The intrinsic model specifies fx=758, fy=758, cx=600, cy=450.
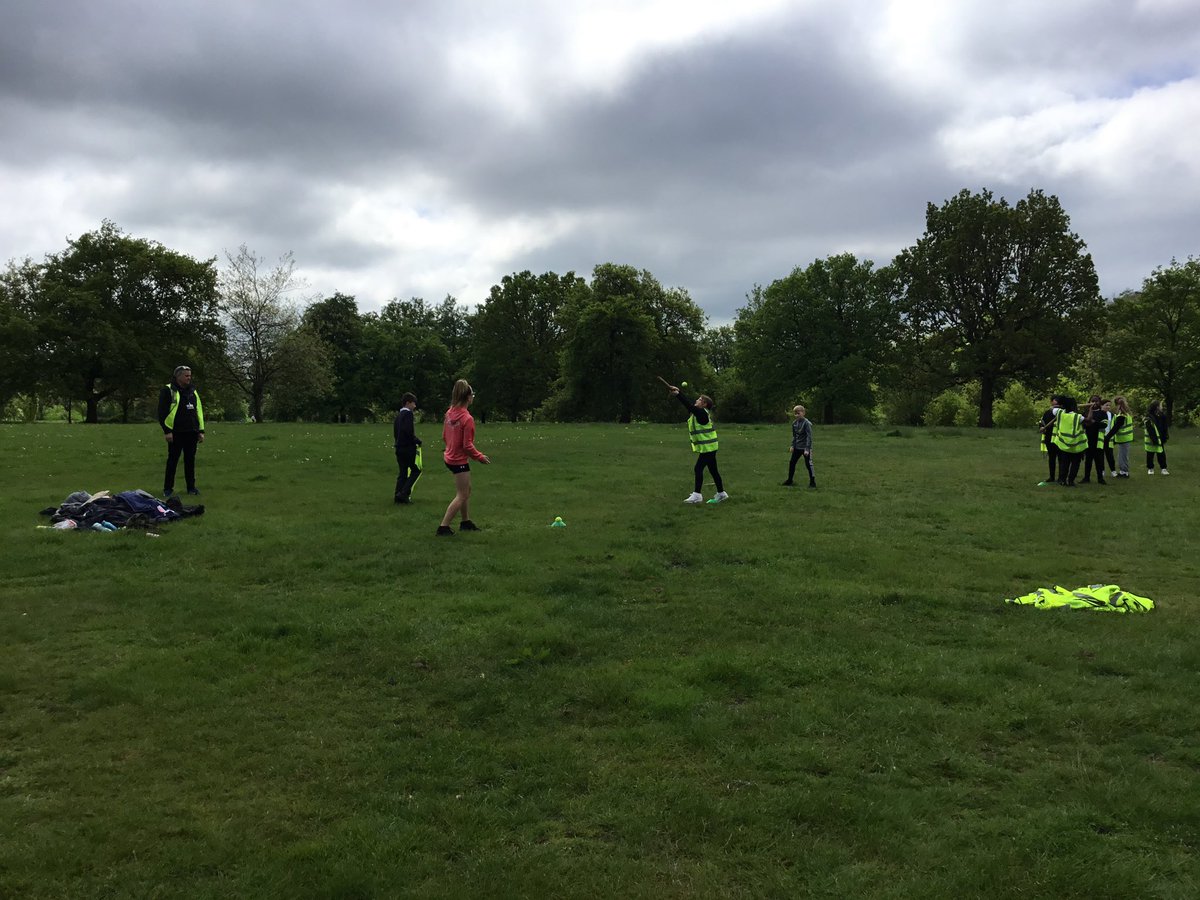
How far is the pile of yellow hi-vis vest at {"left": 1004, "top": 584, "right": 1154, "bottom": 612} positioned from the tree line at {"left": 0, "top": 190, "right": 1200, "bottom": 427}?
46.8m

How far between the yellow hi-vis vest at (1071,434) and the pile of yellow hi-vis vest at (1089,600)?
12.6 metres

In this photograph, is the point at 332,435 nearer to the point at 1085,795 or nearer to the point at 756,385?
the point at 1085,795

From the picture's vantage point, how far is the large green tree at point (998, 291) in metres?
51.2

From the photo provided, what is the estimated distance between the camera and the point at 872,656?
24.0 feet

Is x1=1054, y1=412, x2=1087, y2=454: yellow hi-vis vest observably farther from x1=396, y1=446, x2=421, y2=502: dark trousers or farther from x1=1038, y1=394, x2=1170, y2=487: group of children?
x1=396, y1=446, x2=421, y2=502: dark trousers

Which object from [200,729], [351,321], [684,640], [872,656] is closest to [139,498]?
[200,729]

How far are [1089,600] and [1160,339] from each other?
53.1m

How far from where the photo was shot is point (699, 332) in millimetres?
74250

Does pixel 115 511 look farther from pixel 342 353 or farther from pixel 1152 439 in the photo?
pixel 342 353

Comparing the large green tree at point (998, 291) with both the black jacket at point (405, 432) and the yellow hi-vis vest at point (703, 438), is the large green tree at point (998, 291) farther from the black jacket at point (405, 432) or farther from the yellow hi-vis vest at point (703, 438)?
the black jacket at point (405, 432)

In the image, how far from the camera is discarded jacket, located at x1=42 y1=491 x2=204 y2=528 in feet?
40.6

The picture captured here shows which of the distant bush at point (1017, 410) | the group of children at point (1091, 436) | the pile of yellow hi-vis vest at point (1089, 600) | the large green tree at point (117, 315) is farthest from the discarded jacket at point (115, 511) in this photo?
the distant bush at point (1017, 410)

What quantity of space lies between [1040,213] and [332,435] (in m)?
48.6

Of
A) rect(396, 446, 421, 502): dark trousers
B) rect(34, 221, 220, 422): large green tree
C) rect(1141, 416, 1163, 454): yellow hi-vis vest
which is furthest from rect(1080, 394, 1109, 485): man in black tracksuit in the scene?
rect(34, 221, 220, 422): large green tree
